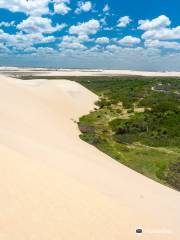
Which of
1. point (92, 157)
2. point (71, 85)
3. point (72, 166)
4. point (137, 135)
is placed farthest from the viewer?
point (71, 85)

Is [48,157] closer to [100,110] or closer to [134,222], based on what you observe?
[134,222]

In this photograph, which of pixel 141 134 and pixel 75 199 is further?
pixel 141 134

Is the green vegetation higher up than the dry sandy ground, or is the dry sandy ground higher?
the dry sandy ground

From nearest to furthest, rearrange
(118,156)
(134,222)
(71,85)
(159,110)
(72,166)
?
1. (134,222)
2. (72,166)
3. (118,156)
4. (159,110)
5. (71,85)

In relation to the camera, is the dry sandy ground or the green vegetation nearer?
the dry sandy ground

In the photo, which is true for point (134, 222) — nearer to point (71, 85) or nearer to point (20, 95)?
point (20, 95)

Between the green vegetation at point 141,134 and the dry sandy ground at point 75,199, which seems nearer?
the dry sandy ground at point 75,199

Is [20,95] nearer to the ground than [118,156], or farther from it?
farther from it

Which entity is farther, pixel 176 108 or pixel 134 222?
pixel 176 108

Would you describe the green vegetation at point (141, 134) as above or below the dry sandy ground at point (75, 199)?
below

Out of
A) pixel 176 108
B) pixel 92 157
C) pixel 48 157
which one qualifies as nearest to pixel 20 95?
pixel 176 108

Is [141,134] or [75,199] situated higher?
[75,199]
